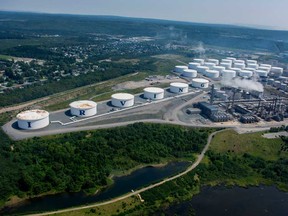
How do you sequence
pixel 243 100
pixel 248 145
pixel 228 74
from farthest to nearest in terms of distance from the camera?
pixel 228 74, pixel 243 100, pixel 248 145

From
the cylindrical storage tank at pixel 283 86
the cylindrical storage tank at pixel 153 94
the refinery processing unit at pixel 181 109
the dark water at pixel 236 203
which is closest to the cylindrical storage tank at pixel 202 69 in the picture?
the refinery processing unit at pixel 181 109

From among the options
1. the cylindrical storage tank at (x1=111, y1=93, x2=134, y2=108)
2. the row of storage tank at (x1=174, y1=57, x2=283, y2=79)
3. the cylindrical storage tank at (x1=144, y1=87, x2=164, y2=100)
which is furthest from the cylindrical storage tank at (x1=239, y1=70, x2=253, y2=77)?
the cylindrical storage tank at (x1=111, y1=93, x2=134, y2=108)

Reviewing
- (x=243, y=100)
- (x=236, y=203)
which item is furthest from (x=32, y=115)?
(x=243, y=100)

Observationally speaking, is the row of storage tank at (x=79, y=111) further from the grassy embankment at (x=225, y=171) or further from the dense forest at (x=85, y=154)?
the grassy embankment at (x=225, y=171)

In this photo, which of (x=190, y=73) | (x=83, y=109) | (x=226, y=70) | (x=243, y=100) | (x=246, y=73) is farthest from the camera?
(x=226, y=70)

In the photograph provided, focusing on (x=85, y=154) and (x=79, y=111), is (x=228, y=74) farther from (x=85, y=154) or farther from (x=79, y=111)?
(x=85, y=154)

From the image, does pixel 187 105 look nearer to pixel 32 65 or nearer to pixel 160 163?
pixel 160 163

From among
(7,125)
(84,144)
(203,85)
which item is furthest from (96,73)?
(84,144)

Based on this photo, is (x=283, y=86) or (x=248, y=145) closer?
(x=248, y=145)
